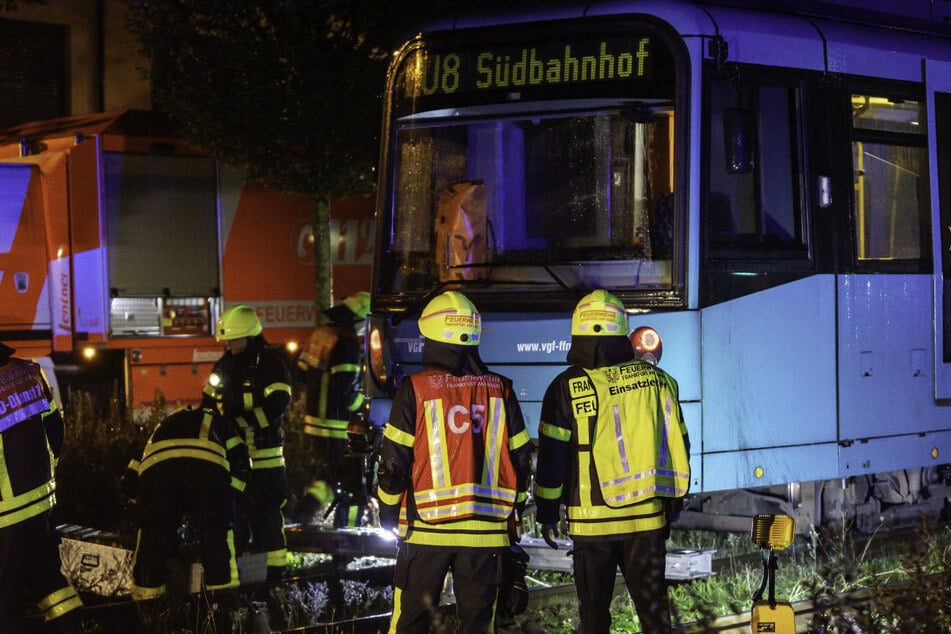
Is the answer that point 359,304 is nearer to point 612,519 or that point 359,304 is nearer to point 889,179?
point 889,179

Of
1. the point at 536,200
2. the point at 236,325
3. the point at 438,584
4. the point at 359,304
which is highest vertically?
the point at 536,200

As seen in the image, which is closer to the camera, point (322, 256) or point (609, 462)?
point (609, 462)

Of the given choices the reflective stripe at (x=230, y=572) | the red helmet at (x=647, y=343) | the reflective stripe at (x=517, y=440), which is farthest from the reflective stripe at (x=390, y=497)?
the reflective stripe at (x=230, y=572)

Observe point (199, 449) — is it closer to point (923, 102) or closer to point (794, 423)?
point (794, 423)

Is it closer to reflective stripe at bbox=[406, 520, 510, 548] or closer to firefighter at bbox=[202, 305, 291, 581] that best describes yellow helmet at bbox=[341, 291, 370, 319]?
firefighter at bbox=[202, 305, 291, 581]

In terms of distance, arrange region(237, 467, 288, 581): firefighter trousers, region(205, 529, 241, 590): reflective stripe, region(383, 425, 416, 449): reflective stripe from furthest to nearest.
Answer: region(237, 467, 288, 581): firefighter trousers, region(205, 529, 241, 590): reflective stripe, region(383, 425, 416, 449): reflective stripe

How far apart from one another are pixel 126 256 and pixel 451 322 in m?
9.11

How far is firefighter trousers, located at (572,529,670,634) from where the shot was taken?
18.8 ft

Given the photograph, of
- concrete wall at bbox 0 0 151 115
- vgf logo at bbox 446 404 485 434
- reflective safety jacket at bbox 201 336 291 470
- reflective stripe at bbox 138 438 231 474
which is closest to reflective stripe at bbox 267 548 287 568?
reflective safety jacket at bbox 201 336 291 470

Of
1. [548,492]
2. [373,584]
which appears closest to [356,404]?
[373,584]

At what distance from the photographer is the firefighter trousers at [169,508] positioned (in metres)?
7.23

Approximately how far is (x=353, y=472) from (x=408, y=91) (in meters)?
2.32

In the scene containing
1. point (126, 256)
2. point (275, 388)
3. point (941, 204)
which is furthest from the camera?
point (126, 256)

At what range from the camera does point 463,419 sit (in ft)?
17.5
